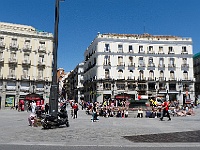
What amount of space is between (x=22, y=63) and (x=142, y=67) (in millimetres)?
26153

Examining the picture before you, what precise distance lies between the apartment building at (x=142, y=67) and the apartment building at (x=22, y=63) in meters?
11.2

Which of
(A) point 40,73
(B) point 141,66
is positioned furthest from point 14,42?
(B) point 141,66

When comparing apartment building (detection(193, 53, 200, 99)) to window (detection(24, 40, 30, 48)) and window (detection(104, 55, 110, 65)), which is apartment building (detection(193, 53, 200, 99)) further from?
window (detection(24, 40, 30, 48))

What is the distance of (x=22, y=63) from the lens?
1935 inches

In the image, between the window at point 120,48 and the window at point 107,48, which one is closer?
the window at point 107,48

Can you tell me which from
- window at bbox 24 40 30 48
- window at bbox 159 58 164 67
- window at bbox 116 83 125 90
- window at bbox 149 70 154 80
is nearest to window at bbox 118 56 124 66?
window at bbox 116 83 125 90

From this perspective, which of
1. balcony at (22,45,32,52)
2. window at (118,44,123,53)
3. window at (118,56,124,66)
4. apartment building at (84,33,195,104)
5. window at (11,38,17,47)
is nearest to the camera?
window at (11,38,17,47)

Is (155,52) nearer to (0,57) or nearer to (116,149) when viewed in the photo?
(0,57)

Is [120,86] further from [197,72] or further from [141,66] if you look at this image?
[197,72]

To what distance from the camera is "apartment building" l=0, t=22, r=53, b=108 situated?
4756cm

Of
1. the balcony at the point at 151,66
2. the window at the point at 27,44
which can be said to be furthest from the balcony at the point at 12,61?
the balcony at the point at 151,66

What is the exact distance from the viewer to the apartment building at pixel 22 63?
156 feet

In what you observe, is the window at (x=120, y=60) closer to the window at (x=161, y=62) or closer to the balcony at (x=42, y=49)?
the window at (x=161, y=62)

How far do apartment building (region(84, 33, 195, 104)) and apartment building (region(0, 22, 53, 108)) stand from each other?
1124cm
